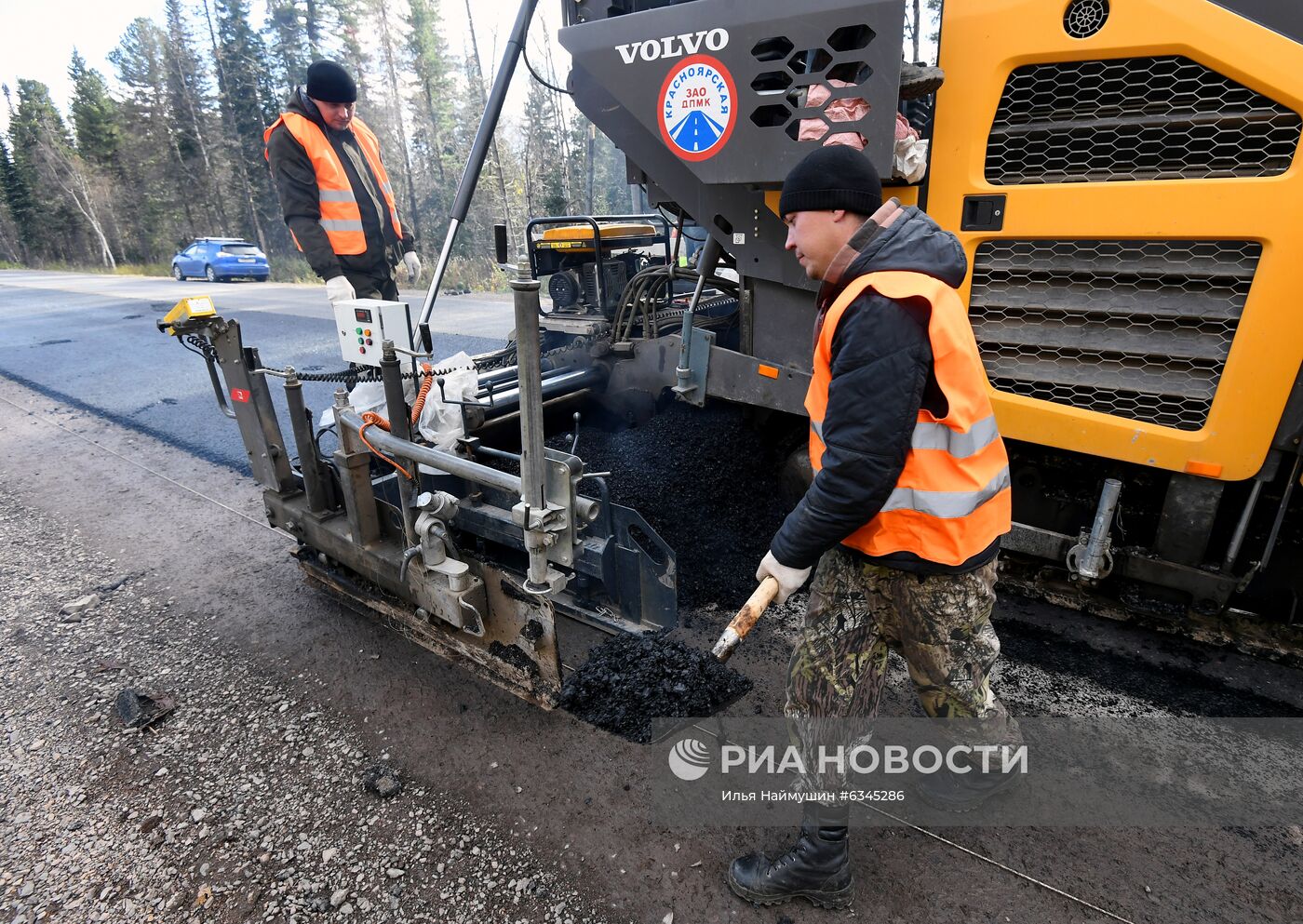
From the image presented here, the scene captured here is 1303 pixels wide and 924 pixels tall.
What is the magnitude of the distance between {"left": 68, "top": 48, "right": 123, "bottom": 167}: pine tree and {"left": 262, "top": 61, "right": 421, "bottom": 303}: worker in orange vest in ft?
154

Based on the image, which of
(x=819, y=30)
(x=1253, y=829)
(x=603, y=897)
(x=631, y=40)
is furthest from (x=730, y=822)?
(x=631, y=40)

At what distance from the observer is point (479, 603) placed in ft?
8.55

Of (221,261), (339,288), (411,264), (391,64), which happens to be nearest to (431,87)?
(391,64)

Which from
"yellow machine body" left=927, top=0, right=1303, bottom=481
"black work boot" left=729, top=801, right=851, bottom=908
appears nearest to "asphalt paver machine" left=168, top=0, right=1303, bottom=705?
"yellow machine body" left=927, top=0, right=1303, bottom=481

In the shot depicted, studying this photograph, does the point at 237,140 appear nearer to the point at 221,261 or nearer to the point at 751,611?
the point at 221,261

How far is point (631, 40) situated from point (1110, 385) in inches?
85.8

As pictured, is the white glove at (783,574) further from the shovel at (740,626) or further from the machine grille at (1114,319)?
the machine grille at (1114,319)

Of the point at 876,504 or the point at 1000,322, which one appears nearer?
the point at 876,504

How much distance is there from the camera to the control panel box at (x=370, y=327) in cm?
283

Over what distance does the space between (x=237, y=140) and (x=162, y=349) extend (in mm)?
32138

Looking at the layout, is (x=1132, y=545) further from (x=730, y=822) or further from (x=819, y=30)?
(x=819, y=30)

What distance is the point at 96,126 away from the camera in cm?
3894

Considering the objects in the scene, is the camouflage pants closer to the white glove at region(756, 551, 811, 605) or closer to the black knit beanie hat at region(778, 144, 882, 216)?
the white glove at region(756, 551, 811, 605)

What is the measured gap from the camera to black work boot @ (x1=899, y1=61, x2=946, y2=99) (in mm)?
2275
